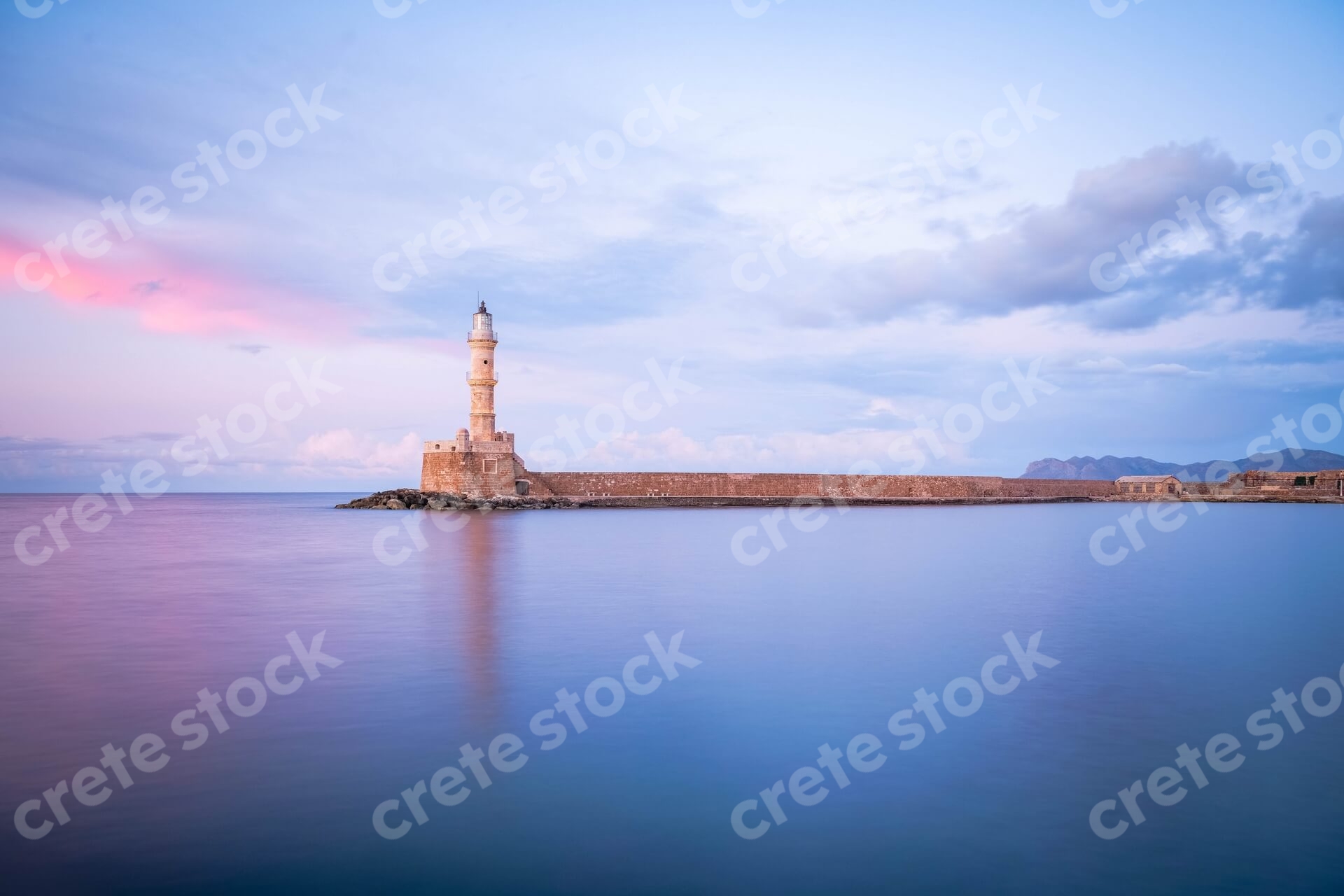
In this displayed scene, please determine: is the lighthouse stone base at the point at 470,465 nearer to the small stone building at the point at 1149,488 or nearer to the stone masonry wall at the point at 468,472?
the stone masonry wall at the point at 468,472

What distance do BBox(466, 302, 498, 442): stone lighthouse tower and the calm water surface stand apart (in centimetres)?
1714

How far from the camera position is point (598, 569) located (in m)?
13.1

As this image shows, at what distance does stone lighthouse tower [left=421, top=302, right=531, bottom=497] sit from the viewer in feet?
93.8

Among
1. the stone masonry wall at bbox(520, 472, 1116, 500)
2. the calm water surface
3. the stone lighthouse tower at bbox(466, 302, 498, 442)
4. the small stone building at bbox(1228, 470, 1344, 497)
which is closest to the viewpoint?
the calm water surface

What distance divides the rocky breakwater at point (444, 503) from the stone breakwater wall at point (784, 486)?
53 cm

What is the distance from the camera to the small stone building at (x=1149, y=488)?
168ft

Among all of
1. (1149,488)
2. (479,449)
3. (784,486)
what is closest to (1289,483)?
(1149,488)

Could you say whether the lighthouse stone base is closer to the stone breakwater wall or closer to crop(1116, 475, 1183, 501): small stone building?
the stone breakwater wall

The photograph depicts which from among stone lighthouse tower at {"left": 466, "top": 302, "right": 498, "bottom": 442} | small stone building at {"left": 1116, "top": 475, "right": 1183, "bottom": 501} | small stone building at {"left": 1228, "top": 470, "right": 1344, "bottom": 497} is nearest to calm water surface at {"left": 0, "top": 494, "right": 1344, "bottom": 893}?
stone lighthouse tower at {"left": 466, "top": 302, "right": 498, "bottom": 442}

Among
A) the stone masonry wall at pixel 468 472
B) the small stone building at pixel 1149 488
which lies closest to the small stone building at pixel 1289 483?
the small stone building at pixel 1149 488

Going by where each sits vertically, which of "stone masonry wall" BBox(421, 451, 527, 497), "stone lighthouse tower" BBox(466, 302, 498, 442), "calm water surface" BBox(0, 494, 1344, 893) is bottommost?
A: "calm water surface" BBox(0, 494, 1344, 893)

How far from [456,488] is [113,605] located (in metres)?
20.3

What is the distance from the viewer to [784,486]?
39.1 meters

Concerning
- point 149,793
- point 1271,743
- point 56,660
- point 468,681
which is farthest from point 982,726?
point 56,660
